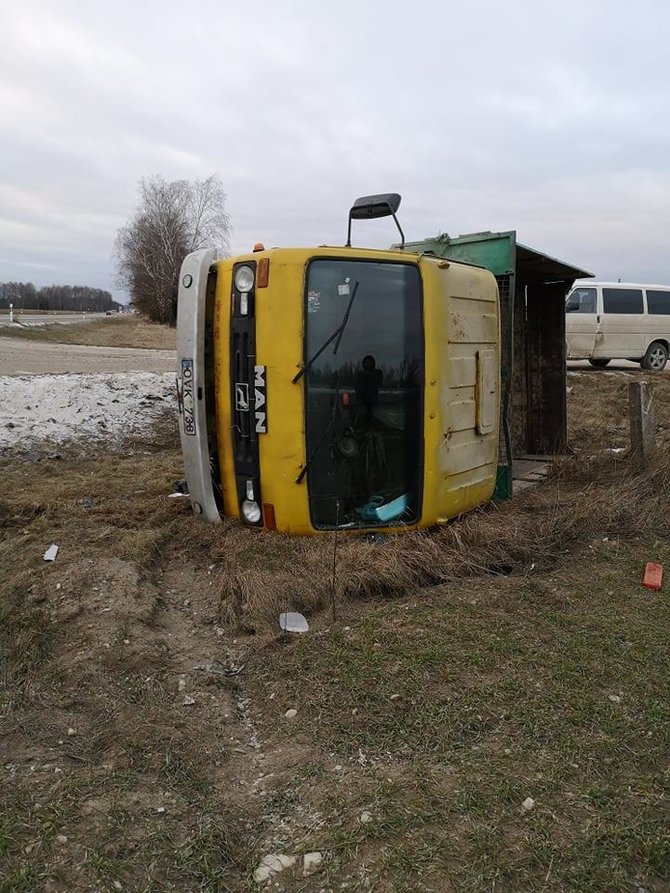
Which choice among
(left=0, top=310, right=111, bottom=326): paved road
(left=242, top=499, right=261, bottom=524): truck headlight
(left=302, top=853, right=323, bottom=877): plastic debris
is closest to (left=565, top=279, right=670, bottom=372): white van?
Result: (left=242, top=499, right=261, bottom=524): truck headlight

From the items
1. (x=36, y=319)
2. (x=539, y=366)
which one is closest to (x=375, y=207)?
(x=539, y=366)

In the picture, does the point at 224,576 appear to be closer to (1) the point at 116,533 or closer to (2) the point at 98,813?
(1) the point at 116,533

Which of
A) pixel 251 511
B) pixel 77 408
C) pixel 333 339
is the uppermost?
pixel 333 339

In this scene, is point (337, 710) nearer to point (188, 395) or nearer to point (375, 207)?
point (188, 395)

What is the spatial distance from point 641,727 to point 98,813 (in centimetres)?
187

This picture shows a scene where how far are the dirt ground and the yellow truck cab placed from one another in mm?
288

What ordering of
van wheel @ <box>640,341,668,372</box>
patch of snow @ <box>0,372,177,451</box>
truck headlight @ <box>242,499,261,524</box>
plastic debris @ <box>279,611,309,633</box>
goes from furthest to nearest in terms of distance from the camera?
van wheel @ <box>640,341,668,372</box>, patch of snow @ <box>0,372,177,451</box>, truck headlight @ <box>242,499,261,524</box>, plastic debris @ <box>279,611,309,633</box>

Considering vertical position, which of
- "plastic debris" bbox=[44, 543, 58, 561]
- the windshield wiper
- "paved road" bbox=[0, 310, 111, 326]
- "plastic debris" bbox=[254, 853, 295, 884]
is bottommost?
"plastic debris" bbox=[254, 853, 295, 884]

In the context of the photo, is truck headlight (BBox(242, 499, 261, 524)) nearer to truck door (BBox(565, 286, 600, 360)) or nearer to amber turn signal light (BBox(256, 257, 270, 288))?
amber turn signal light (BBox(256, 257, 270, 288))

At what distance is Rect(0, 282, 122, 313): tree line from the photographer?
82.5m

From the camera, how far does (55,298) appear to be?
93125mm

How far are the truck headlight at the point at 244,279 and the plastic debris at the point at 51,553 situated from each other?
1.92 m

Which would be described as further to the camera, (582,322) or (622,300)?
(622,300)

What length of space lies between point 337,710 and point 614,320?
1402 cm
